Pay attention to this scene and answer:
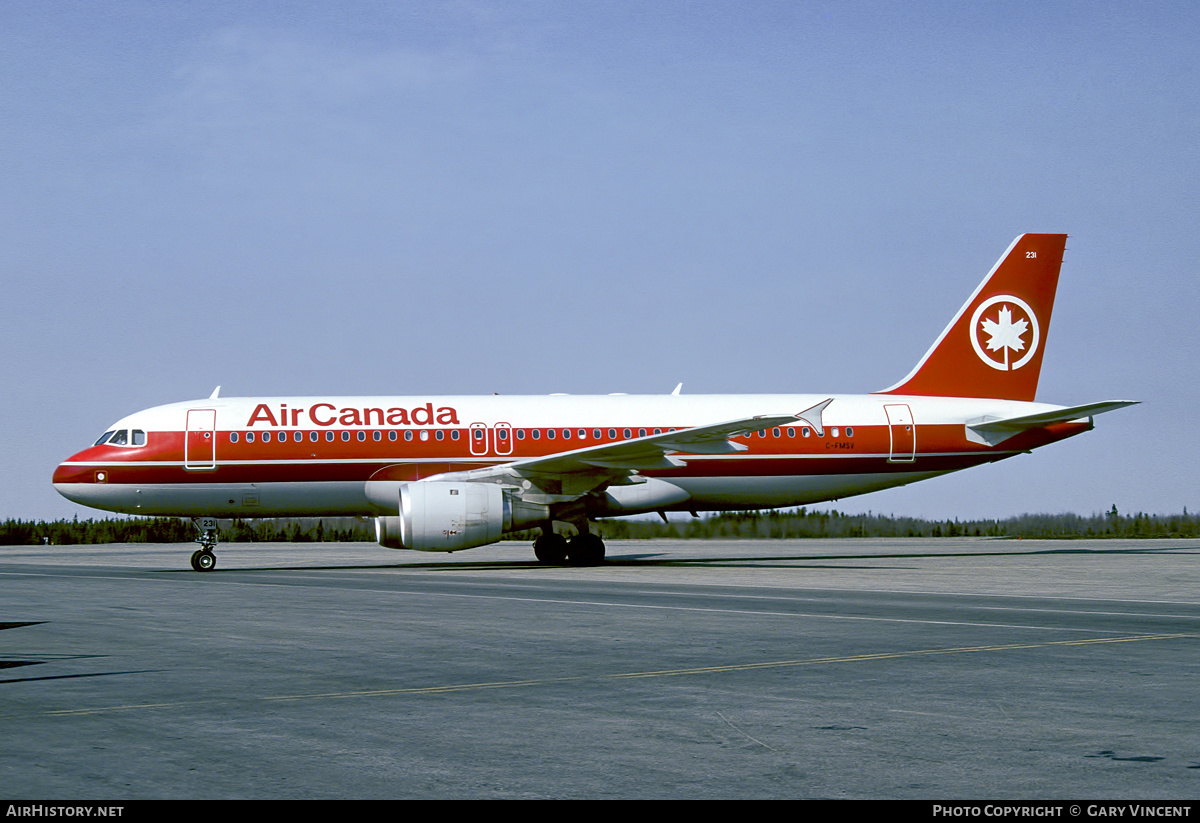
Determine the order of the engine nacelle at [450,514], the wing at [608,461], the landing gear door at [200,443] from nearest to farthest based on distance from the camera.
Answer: the engine nacelle at [450,514] < the wing at [608,461] < the landing gear door at [200,443]

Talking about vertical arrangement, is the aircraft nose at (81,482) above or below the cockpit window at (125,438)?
below

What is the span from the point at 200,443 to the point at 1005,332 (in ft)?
68.2

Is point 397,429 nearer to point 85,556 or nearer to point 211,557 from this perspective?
point 211,557

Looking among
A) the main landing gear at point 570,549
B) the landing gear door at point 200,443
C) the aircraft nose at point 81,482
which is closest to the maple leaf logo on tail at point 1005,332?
the main landing gear at point 570,549

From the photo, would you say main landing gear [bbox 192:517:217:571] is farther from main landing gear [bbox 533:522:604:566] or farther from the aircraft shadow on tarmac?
main landing gear [bbox 533:522:604:566]

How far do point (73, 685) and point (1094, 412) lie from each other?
25.6m

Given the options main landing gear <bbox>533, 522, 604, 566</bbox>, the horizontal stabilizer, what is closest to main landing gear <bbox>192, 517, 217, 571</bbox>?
main landing gear <bbox>533, 522, 604, 566</bbox>

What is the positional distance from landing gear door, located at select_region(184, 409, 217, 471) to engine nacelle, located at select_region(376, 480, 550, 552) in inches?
198

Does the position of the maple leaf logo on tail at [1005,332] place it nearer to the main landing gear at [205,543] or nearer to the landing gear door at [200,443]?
the landing gear door at [200,443]

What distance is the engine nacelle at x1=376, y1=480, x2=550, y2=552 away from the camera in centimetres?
2438

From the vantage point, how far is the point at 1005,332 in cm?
3192

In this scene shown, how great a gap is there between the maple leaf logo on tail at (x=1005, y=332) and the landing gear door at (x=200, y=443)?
19506 mm

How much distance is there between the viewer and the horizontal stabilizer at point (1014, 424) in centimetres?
2880
